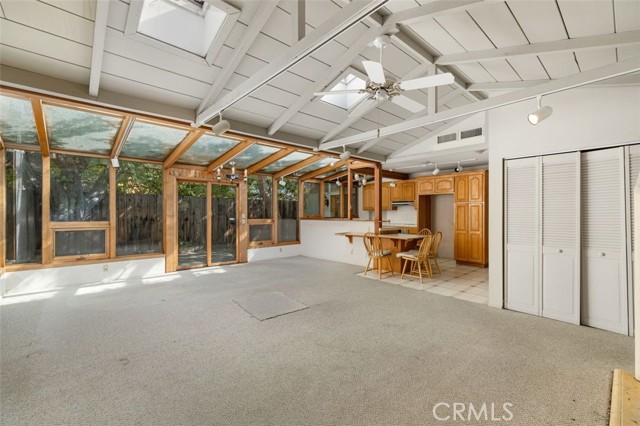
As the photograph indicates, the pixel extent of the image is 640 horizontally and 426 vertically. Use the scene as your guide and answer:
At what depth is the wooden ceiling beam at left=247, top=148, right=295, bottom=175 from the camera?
19.7 feet

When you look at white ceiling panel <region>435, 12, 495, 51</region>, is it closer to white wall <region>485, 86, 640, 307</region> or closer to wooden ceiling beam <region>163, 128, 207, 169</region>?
white wall <region>485, 86, 640, 307</region>

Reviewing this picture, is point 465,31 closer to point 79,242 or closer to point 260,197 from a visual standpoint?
point 260,197

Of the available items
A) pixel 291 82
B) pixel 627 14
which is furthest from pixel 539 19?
pixel 291 82

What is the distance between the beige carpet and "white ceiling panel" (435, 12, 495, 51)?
9.80ft

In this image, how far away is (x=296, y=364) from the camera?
244 cm

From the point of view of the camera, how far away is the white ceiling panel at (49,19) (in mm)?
2203

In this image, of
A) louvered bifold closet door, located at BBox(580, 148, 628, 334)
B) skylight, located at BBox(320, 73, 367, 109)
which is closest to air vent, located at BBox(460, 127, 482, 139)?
louvered bifold closet door, located at BBox(580, 148, 628, 334)

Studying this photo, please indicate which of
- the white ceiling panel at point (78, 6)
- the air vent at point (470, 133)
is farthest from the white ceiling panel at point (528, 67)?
the white ceiling panel at point (78, 6)

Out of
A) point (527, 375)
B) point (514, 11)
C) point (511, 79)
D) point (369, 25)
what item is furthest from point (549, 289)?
point (369, 25)

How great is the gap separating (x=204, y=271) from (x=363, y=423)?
5.21m

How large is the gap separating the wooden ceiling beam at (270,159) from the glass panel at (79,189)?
9.55ft

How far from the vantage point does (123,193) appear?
Answer: 225 inches

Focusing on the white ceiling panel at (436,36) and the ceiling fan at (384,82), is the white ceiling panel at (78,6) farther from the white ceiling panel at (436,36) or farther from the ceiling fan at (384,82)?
the white ceiling panel at (436,36)

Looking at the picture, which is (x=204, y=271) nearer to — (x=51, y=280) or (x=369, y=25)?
(x=51, y=280)
